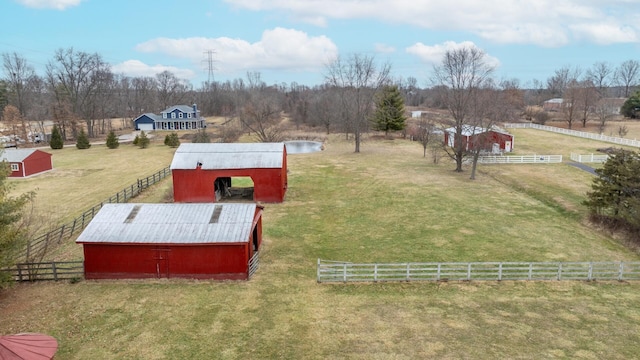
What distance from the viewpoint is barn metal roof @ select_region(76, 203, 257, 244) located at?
18.0m

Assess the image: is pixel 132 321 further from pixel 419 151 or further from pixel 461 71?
pixel 419 151

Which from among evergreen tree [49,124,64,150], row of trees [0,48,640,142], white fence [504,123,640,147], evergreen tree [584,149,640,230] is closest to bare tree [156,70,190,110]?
row of trees [0,48,640,142]

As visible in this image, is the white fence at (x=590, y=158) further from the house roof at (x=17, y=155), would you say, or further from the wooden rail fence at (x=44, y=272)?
the house roof at (x=17, y=155)

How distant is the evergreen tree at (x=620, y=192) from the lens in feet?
73.3

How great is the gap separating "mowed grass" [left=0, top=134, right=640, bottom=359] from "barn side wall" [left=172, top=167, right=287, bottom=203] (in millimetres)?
3270

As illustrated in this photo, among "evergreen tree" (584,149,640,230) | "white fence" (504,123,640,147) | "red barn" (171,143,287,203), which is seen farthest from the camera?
"white fence" (504,123,640,147)

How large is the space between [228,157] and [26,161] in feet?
74.8

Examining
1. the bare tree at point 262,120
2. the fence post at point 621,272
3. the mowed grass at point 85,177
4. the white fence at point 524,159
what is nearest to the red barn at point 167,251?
the mowed grass at point 85,177

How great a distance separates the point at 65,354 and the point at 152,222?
680 cm

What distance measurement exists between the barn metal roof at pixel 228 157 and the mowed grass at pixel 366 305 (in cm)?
464

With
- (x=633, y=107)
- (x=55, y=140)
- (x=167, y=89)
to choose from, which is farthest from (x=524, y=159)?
(x=167, y=89)

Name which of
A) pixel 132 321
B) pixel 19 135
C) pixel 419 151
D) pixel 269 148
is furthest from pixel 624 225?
pixel 19 135

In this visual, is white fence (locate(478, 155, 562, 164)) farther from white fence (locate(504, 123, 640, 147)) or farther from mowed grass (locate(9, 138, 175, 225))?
mowed grass (locate(9, 138, 175, 225))

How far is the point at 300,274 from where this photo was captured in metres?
18.7
